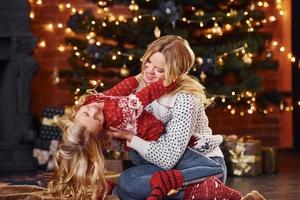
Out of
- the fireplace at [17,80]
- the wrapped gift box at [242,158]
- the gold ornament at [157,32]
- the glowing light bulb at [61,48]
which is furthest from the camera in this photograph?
the glowing light bulb at [61,48]

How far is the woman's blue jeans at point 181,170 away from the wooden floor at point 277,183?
101 centimetres

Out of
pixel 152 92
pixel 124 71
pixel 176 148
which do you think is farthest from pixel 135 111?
pixel 124 71

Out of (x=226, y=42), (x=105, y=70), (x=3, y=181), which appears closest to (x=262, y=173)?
(x=226, y=42)

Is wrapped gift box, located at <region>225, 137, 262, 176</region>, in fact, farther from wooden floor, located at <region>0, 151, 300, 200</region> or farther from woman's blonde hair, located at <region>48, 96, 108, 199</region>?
woman's blonde hair, located at <region>48, 96, 108, 199</region>

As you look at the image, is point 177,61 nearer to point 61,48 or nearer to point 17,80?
point 17,80

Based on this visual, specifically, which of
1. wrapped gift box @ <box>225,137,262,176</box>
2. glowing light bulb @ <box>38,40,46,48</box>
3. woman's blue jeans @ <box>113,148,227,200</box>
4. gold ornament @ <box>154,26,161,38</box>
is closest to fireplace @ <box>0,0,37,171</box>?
glowing light bulb @ <box>38,40,46,48</box>

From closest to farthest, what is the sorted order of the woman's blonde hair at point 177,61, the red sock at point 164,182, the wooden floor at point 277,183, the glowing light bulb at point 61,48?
1. the red sock at point 164,182
2. the woman's blonde hair at point 177,61
3. the wooden floor at point 277,183
4. the glowing light bulb at point 61,48

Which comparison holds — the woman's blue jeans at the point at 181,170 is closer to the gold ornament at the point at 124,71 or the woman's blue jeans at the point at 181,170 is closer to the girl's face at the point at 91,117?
the girl's face at the point at 91,117

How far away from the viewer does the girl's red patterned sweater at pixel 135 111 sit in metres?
2.93

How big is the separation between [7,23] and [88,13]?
59cm

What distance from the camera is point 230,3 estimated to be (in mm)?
5066

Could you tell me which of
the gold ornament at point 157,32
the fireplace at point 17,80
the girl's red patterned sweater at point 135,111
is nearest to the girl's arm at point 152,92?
the girl's red patterned sweater at point 135,111

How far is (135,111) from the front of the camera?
294cm

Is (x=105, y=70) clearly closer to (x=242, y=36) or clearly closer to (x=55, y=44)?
(x=55, y=44)
